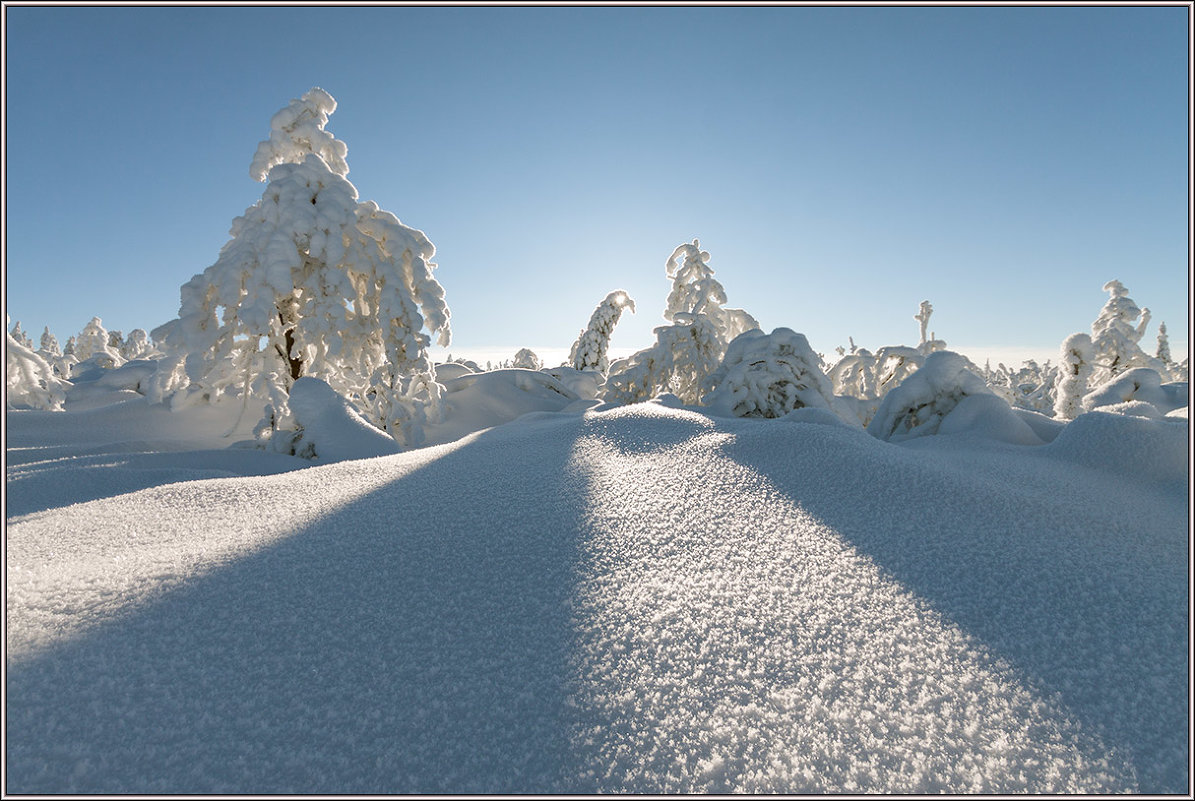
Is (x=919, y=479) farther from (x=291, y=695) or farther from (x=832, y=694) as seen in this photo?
(x=291, y=695)

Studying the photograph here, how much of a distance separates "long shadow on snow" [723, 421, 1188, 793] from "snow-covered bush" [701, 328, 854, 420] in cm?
358

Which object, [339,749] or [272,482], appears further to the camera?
[272,482]

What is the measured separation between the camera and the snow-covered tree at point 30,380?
712cm

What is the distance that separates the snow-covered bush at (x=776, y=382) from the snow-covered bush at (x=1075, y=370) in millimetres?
12055

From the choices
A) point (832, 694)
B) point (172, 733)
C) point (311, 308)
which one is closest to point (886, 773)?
point (832, 694)

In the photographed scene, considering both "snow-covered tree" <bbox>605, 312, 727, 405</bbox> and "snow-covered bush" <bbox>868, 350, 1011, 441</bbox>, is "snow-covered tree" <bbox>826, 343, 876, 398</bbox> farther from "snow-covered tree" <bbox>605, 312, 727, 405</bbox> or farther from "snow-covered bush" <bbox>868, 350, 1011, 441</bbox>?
"snow-covered bush" <bbox>868, 350, 1011, 441</bbox>

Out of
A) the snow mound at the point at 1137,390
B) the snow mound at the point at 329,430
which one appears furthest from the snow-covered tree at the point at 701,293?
the snow mound at the point at 329,430

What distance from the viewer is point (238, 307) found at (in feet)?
19.7

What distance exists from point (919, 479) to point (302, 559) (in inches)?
100

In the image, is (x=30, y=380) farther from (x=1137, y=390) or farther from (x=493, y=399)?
(x=1137, y=390)

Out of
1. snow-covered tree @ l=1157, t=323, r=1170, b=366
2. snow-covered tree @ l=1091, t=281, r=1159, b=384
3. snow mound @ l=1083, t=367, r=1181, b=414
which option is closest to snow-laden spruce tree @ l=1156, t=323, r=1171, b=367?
snow-covered tree @ l=1157, t=323, r=1170, b=366

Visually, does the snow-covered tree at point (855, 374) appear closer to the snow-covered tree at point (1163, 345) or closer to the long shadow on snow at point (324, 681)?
the long shadow on snow at point (324, 681)

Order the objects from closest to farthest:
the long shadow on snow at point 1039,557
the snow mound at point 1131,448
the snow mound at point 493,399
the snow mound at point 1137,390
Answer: the long shadow on snow at point 1039,557 → the snow mound at point 1131,448 → the snow mound at point 1137,390 → the snow mound at point 493,399

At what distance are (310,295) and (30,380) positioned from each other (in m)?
4.65
